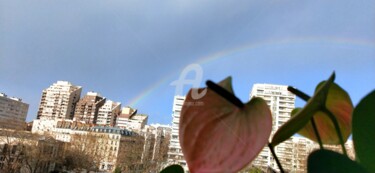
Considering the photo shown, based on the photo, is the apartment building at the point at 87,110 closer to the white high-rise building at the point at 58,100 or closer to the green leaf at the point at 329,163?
the white high-rise building at the point at 58,100

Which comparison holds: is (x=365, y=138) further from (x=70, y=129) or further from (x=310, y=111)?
(x=70, y=129)

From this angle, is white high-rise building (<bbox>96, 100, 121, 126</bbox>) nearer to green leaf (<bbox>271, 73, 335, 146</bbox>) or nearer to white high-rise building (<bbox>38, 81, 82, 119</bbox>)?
white high-rise building (<bbox>38, 81, 82, 119</bbox>)

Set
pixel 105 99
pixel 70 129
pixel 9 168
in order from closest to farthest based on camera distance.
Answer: pixel 9 168
pixel 70 129
pixel 105 99

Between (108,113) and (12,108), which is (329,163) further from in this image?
(108,113)

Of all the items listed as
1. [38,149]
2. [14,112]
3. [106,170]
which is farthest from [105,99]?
[38,149]

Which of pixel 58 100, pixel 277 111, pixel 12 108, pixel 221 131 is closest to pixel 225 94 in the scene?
pixel 221 131

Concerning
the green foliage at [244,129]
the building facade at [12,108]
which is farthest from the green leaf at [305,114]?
the building facade at [12,108]
